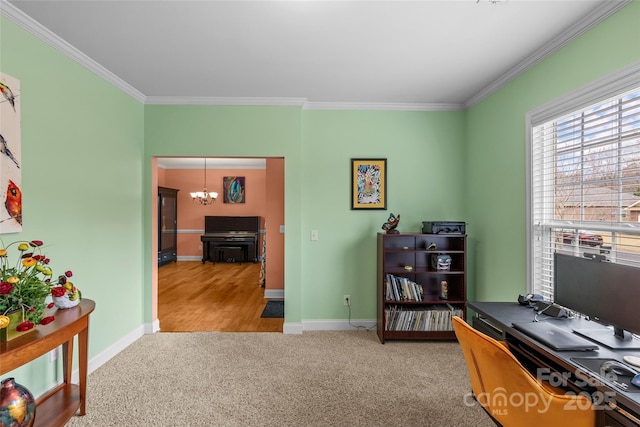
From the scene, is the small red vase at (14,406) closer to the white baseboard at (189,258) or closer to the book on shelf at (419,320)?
the book on shelf at (419,320)

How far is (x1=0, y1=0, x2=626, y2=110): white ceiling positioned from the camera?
5.66ft

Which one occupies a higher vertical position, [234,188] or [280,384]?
[234,188]

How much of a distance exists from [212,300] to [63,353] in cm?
233

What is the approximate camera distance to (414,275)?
128 inches

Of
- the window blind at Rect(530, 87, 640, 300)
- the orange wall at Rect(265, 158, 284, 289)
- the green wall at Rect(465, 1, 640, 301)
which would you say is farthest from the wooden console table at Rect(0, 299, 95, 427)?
the green wall at Rect(465, 1, 640, 301)

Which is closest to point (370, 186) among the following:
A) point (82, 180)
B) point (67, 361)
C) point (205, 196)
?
point (82, 180)

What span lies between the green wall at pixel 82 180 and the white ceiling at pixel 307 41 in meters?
0.19

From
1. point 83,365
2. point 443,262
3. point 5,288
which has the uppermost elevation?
point 5,288

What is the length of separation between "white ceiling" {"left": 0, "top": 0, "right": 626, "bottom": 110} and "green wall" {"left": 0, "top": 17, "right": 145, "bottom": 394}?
190 mm

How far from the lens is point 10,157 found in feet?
5.72

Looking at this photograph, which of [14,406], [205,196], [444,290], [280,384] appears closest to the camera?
[14,406]

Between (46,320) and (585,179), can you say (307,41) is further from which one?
(46,320)

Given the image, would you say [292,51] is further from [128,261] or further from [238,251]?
[238,251]

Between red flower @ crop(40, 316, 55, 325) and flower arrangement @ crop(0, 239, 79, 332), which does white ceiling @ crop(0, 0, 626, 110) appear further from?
red flower @ crop(40, 316, 55, 325)
